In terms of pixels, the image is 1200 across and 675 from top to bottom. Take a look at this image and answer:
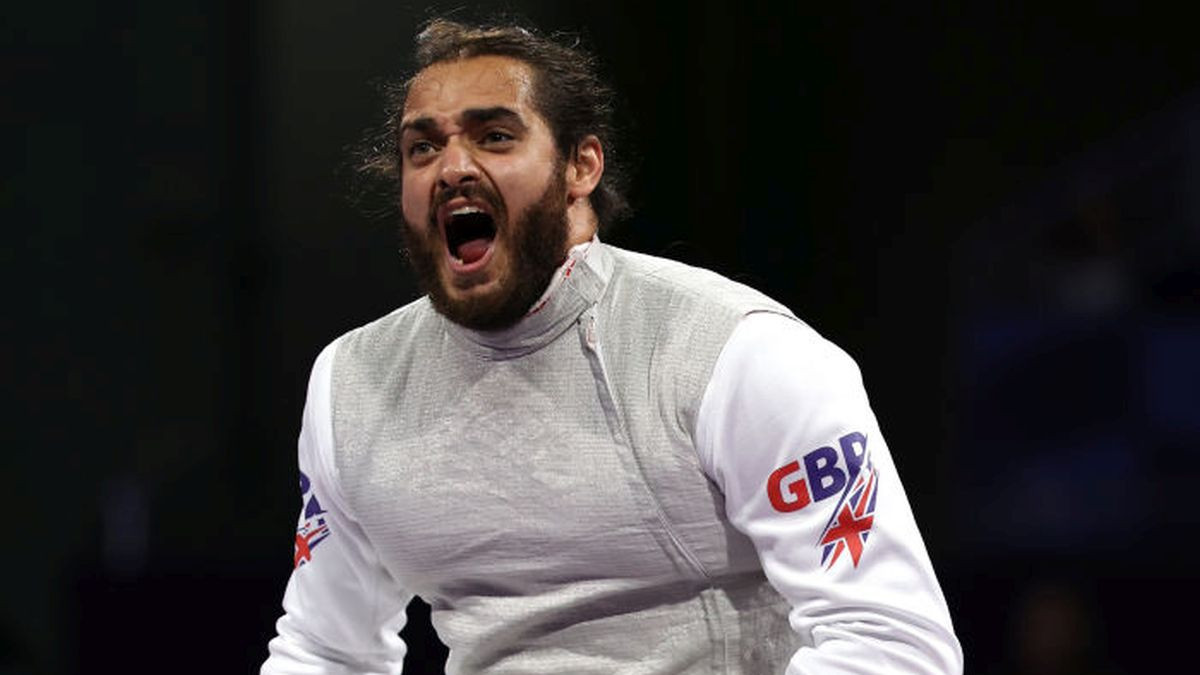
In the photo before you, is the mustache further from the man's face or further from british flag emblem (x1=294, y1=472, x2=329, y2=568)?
british flag emblem (x1=294, y1=472, x2=329, y2=568)

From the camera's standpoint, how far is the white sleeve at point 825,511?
5.05ft

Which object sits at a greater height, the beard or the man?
the beard

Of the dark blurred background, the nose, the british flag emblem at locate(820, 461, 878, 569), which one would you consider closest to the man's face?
the nose

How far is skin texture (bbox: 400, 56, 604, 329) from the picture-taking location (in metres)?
1.73

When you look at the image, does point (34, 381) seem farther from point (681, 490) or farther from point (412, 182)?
point (681, 490)

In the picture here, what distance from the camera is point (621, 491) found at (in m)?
1.66

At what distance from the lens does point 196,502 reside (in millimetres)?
3430

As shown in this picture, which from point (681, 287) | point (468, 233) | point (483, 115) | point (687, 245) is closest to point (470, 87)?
point (483, 115)

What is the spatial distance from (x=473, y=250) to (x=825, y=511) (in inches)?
17.6

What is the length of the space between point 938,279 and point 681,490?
75.8 inches

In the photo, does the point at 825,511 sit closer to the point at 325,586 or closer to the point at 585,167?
the point at 585,167

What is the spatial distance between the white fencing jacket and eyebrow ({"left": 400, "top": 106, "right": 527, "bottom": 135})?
0.51ft

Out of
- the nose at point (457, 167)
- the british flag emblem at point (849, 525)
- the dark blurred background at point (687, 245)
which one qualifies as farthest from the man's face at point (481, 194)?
the dark blurred background at point (687, 245)

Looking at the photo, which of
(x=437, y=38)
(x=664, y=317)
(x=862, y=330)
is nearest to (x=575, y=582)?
(x=664, y=317)
